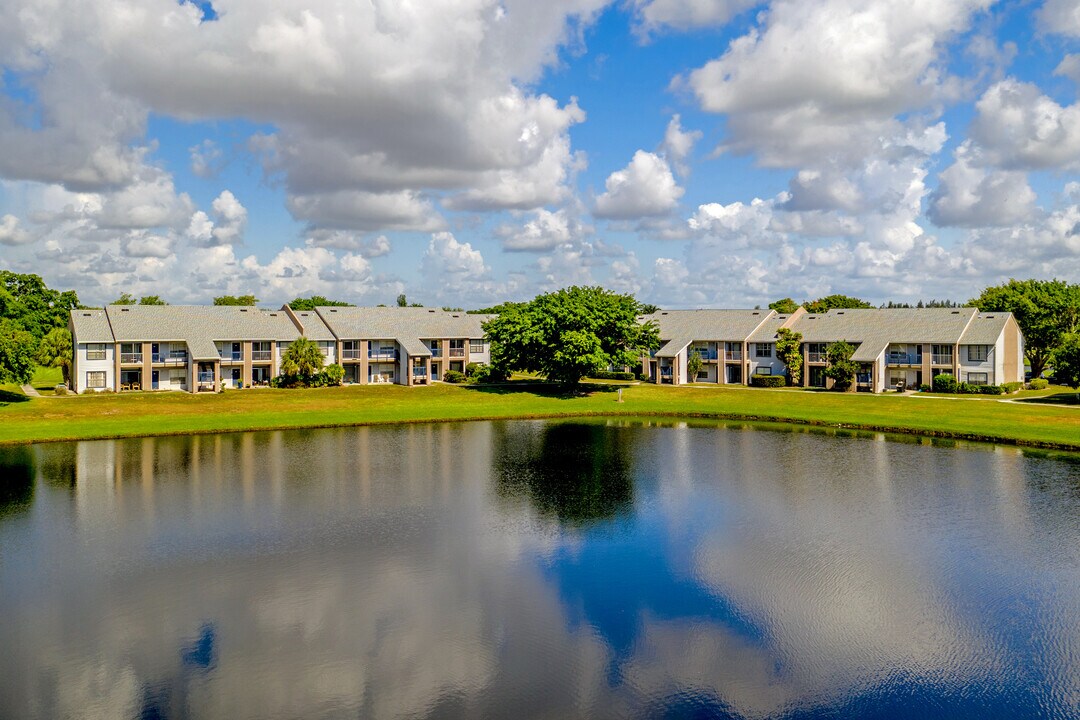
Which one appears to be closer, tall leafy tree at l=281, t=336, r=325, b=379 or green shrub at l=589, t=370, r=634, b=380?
tall leafy tree at l=281, t=336, r=325, b=379

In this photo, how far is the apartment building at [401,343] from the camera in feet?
269

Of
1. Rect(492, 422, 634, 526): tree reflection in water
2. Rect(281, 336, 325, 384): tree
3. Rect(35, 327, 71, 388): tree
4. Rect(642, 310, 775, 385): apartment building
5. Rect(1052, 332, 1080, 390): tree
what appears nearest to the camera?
Rect(492, 422, 634, 526): tree reflection in water

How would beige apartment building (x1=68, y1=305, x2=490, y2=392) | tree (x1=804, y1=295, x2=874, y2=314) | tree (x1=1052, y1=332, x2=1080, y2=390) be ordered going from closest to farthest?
1. tree (x1=1052, y1=332, x2=1080, y2=390)
2. beige apartment building (x1=68, y1=305, x2=490, y2=392)
3. tree (x1=804, y1=295, x2=874, y2=314)

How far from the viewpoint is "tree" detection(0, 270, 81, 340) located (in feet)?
295

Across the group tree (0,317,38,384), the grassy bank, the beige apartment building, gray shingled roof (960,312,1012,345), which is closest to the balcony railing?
gray shingled roof (960,312,1012,345)

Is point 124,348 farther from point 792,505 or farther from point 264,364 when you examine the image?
point 792,505

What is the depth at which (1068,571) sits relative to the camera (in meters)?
24.2

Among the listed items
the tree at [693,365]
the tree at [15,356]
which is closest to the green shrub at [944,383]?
the tree at [693,365]

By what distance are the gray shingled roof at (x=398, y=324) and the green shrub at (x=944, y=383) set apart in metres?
45.8

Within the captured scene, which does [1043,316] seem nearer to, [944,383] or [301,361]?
[944,383]

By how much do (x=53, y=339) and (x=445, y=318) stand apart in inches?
1533

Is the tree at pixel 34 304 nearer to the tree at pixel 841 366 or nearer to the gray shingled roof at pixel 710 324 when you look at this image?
the gray shingled roof at pixel 710 324

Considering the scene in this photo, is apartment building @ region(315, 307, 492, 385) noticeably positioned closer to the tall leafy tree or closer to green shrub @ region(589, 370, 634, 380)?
the tall leafy tree

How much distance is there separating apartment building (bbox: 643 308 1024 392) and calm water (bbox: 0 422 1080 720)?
3589 centimetres
